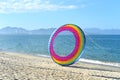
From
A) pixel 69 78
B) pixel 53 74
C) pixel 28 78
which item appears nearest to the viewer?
pixel 28 78

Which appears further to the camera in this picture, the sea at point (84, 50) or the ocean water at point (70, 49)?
the ocean water at point (70, 49)

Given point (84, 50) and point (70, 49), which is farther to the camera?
point (70, 49)

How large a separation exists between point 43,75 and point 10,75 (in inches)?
72.4

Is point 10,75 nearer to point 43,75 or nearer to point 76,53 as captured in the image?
point 43,75

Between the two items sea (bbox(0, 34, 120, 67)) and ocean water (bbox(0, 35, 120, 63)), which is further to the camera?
ocean water (bbox(0, 35, 120, 63))

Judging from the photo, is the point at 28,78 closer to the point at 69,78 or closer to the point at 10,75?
the point at 10,75

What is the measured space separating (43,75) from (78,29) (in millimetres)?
6410

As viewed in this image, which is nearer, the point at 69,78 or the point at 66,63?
the point at 69,78

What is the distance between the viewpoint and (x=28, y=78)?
47.1 feet

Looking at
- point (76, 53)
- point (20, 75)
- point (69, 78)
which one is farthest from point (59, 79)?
point (76, 53)

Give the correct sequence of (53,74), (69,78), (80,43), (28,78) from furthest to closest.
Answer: (80,43)
(53,74)
(69,78)
(28,78)

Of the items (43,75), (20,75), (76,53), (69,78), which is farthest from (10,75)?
(76,53)

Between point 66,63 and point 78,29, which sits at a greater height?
point 78,29

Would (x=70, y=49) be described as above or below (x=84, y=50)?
below
